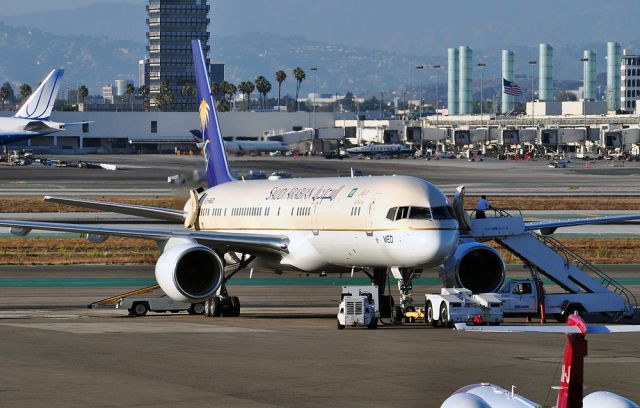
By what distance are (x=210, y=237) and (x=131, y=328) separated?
5566mm

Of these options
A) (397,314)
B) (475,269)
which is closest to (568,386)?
(397,314)

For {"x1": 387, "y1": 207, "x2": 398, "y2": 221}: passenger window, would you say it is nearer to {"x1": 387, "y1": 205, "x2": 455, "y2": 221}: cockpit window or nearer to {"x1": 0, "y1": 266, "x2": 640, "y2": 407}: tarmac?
{"x1": 387, "y1": 205, "x2": 455, "y2": 221}: cockpit window

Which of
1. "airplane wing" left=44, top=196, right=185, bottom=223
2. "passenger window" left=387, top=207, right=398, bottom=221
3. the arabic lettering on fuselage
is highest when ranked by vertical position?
the arabic lettering on fuselage

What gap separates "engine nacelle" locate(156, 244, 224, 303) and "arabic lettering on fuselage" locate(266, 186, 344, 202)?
412cm

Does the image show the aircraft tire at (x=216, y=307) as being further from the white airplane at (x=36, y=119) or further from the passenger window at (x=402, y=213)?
the white airplane at (x=36, y=119)

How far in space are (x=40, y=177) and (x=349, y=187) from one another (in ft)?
401

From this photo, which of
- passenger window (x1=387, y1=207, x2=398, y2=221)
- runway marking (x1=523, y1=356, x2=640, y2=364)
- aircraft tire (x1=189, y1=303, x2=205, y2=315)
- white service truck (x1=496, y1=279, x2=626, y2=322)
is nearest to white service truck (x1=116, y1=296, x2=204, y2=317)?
aircraft tire (x1=189, y1=303, x2=205, y2=315)

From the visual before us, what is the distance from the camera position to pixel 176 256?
45.3m

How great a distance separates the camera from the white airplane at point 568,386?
1491 cm

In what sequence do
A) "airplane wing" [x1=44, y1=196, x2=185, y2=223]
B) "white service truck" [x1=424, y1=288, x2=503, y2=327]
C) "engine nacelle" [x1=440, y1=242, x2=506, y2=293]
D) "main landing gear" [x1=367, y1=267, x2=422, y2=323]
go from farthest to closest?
1. "airplane wing" [x1=44, y1=196, x2=185, y2=223]
2. "engine nacelle" [x1=440, y1=242, x2=506, y2=293]
3. "main landing gear" [x1=367, y1=267, x2=422, y2=323]
4. "white service truck" [x1=424, y1=288, x2=503, y2=327]

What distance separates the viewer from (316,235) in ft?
152

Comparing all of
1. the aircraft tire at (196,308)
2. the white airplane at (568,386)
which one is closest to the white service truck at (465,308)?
the aircraft tire at (196,308)

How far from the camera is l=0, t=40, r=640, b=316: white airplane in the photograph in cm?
4181

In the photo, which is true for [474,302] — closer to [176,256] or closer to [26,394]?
[176,256]
